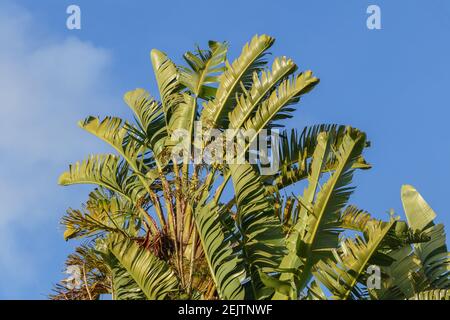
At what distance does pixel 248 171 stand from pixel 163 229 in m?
2.09

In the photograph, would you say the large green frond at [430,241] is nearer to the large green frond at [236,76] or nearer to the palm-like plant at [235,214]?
the palm-like plant at [235,214]

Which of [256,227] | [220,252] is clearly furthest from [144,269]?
[256,227]

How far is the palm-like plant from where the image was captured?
12.0m

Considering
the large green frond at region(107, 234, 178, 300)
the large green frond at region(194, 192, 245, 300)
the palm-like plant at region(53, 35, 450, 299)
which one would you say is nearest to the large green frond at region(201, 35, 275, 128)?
the palm-like plant at region(53, 35, 450, 299)

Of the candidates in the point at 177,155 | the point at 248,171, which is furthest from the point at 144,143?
the point at 248,171

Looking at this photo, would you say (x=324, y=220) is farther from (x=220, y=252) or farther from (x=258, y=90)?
(x=258, y=90)

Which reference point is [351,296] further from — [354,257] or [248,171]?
[248,171]

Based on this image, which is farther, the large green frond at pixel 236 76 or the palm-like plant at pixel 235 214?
the large green frond at pixel 236 76

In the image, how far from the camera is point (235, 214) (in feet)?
46.3

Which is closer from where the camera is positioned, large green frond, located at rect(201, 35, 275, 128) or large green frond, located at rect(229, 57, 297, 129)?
large green frond, located at rect(229, 57, 297, 129)

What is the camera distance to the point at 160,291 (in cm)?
1284

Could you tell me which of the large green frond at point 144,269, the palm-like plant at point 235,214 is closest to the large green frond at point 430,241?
the palm-like plant at point 235,214

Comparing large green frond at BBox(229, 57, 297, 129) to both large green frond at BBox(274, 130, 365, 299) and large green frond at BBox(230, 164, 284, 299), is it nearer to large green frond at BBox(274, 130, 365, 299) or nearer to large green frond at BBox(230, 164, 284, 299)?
large green frond at BBox(230, 164, 284, 299)

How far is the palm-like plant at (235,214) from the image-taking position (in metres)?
12.0
